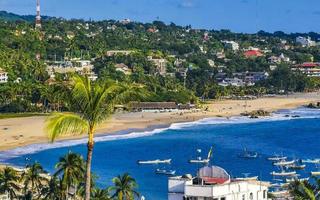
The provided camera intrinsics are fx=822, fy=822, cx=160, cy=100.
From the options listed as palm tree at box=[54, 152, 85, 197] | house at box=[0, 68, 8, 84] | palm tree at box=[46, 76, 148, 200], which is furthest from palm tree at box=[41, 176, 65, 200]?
house at box=[0, 68, 8, 84]

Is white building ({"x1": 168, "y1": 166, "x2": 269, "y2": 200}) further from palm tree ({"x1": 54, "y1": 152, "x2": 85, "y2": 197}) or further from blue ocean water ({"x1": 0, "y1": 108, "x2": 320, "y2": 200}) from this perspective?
blue ocean water ({"x1": 0, "y1": 108, "x2": 320, "y2": 200})

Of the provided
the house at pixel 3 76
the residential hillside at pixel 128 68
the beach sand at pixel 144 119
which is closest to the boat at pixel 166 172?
the beach sand at pixel 144 119

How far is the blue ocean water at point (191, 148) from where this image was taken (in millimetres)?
64000

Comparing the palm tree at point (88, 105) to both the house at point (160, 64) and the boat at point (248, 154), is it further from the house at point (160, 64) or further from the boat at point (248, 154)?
the house at point (160, 64)

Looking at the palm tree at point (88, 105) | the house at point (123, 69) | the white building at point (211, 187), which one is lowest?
the white building at point (211, 187)

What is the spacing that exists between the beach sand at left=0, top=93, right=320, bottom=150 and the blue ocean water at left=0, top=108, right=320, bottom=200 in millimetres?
3393

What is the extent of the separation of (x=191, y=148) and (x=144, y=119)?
25.7 m

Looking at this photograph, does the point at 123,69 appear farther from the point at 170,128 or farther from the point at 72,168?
the point at 72,168

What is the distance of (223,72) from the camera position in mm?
177500

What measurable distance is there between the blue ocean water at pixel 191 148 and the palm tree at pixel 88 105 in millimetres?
34407

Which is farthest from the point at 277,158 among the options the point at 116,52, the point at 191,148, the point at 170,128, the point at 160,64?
the point at 116,52

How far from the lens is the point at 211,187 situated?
2044cm

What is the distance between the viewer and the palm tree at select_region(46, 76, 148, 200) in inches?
599

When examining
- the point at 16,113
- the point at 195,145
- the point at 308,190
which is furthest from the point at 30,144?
the point at 308,190
